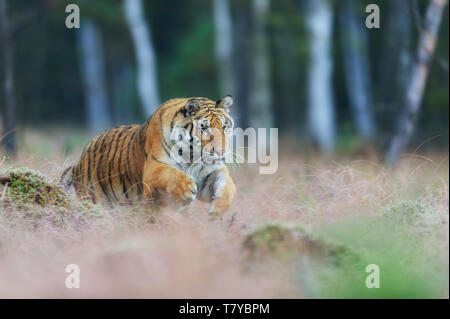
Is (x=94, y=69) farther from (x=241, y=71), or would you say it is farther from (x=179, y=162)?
(x=179, y=162)

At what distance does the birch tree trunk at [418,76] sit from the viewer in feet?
35.2

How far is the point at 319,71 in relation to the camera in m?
19.3

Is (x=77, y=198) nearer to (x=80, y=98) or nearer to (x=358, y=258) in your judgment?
(x=358, y=258)

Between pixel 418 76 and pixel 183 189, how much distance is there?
21.1ft

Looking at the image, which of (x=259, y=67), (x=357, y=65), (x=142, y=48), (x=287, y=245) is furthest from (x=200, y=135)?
(x=357, y=65)

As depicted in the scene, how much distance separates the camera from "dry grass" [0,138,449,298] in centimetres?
461

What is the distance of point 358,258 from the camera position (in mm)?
5090

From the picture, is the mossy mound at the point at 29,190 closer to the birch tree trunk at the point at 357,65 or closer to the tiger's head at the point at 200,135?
the tiger's head at the point at 200,135

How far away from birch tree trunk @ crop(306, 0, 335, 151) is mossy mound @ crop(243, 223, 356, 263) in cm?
1278

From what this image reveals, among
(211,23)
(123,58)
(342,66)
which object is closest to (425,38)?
(211,23)

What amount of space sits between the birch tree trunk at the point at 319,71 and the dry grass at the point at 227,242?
443 inches

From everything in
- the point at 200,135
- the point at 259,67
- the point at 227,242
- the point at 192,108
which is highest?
the point at 259,67

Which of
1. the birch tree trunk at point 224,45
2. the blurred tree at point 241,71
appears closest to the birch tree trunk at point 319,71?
the birch tree trunk at point 224,45
